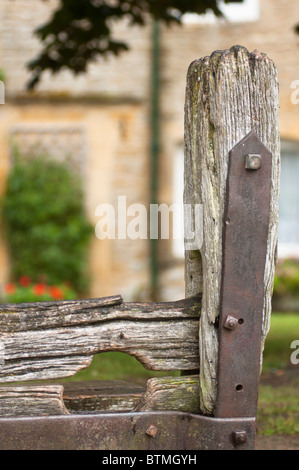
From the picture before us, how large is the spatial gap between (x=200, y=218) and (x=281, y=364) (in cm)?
360

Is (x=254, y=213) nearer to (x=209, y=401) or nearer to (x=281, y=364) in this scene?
(x=209, y=401)

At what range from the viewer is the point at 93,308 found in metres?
2.09

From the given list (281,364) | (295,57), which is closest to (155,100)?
(295,57)

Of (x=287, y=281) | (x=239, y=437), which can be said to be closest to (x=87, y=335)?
(x=239, y=437)

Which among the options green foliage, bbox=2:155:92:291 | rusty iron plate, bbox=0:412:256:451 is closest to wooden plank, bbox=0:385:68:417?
rusty iron plate, bbox=0:412:256:451

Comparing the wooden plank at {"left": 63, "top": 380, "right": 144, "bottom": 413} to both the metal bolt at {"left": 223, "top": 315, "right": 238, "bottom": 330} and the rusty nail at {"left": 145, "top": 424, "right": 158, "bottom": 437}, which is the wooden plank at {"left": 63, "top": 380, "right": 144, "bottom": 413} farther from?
the metal bolt at {"left": 223, "top": 315, "right": 238, "bottom": 330}

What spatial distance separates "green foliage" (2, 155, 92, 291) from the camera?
962cm

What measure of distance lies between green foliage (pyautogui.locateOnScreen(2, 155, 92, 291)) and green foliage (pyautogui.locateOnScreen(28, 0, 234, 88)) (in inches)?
160

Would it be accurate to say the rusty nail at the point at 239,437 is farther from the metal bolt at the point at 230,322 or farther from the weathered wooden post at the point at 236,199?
the metal bolt at the point at 230,322

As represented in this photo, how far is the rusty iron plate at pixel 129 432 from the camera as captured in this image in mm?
2039

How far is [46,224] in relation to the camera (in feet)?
31.8

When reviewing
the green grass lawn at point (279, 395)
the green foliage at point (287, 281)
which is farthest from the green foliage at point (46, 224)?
the green grass lawn at point (279, 395)
